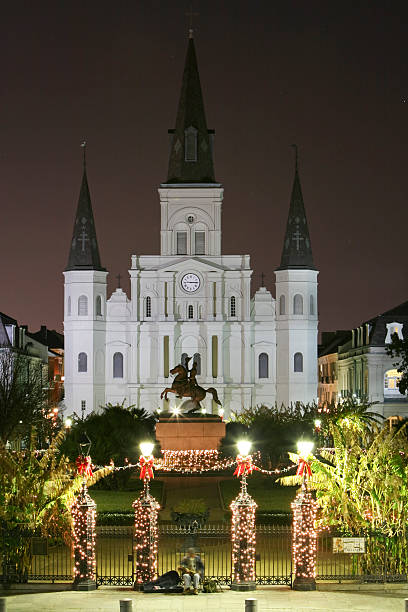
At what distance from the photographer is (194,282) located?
111 metres

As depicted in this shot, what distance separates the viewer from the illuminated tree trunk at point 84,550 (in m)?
26.6

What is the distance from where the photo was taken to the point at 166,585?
2562 cm

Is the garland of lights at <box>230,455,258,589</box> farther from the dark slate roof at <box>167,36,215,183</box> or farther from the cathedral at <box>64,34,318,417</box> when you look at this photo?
the dark slate roof at <box>167,36,215,183</box>

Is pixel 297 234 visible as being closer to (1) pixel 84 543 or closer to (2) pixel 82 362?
(2) pixel 82 362

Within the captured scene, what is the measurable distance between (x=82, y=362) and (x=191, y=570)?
8457 cm

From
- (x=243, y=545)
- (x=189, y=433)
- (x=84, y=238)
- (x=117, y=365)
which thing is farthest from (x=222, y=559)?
(x=84, y=238)

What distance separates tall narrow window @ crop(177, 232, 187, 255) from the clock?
2.82 meters

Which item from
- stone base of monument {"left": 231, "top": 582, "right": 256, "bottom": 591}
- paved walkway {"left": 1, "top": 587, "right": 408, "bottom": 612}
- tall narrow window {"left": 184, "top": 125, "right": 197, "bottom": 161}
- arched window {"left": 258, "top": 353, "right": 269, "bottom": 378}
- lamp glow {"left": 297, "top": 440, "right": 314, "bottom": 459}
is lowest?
paved walkway {"left": 1, "top": 587, "right": 408, "bottom": 612}

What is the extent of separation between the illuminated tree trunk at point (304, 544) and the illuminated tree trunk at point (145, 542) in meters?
3.26

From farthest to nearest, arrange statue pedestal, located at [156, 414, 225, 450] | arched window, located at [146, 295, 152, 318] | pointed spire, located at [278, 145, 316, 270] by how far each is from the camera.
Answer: pointed spire, located at [278, 145, 316, 270], arched window, located at [146, 295, 152, 318], statue pedestal, located at [156, 414, 225, 450]

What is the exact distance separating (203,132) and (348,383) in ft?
94.3

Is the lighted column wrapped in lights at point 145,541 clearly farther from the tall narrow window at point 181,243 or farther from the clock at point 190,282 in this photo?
the tall narrow window at point 181,243

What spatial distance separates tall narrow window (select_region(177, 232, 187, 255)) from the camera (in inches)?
4429

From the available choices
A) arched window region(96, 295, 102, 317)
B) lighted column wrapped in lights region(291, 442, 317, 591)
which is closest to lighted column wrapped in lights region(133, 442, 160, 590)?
lighted column wrapped in lights region(291, 442, 317, 591)
